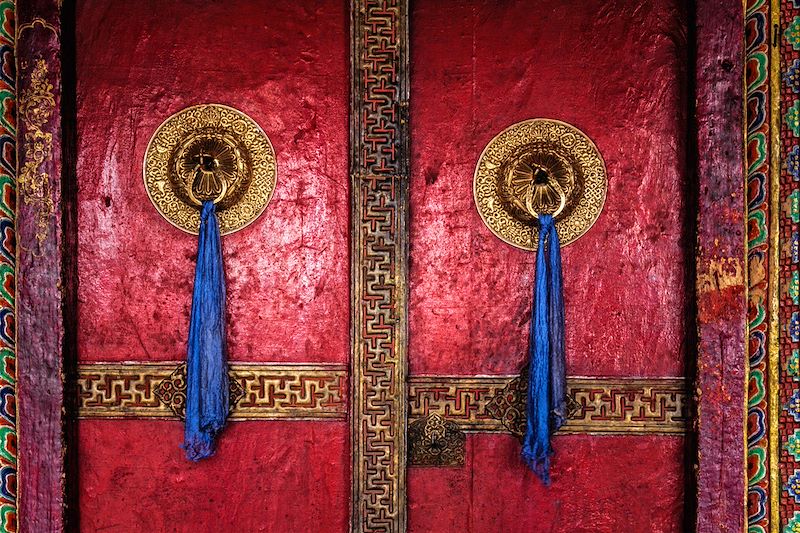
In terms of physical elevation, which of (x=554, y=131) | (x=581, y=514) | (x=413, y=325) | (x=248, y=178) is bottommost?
(x=581, y=514)

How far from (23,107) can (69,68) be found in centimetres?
27

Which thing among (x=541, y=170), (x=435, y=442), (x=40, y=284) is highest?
(x=541, y=170)

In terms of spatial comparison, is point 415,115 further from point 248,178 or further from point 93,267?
point 93,267

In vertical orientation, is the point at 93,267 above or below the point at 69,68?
below

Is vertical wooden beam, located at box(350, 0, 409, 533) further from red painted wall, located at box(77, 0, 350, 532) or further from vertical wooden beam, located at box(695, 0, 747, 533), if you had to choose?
vertical wooden beam, located at box(695, 0, 747, 533)

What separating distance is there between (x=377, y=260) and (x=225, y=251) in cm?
72

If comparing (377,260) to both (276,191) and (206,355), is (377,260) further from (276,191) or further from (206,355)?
(206,355)

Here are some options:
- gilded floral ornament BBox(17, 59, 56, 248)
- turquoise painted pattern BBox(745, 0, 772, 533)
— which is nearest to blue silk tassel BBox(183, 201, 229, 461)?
gilded floral ornament BBox(17, 59, 56, 248)

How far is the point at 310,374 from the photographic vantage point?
2.50 metres

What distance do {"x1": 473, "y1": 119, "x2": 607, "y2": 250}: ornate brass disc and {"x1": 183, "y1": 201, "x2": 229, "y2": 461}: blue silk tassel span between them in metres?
1.28

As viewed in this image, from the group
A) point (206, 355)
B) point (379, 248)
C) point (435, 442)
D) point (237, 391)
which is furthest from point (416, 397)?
point (206, 355)

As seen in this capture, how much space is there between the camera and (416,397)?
98.1 inches

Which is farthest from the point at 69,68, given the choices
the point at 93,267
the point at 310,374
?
the point at 310,374

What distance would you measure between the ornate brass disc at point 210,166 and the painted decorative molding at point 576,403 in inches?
45.9
